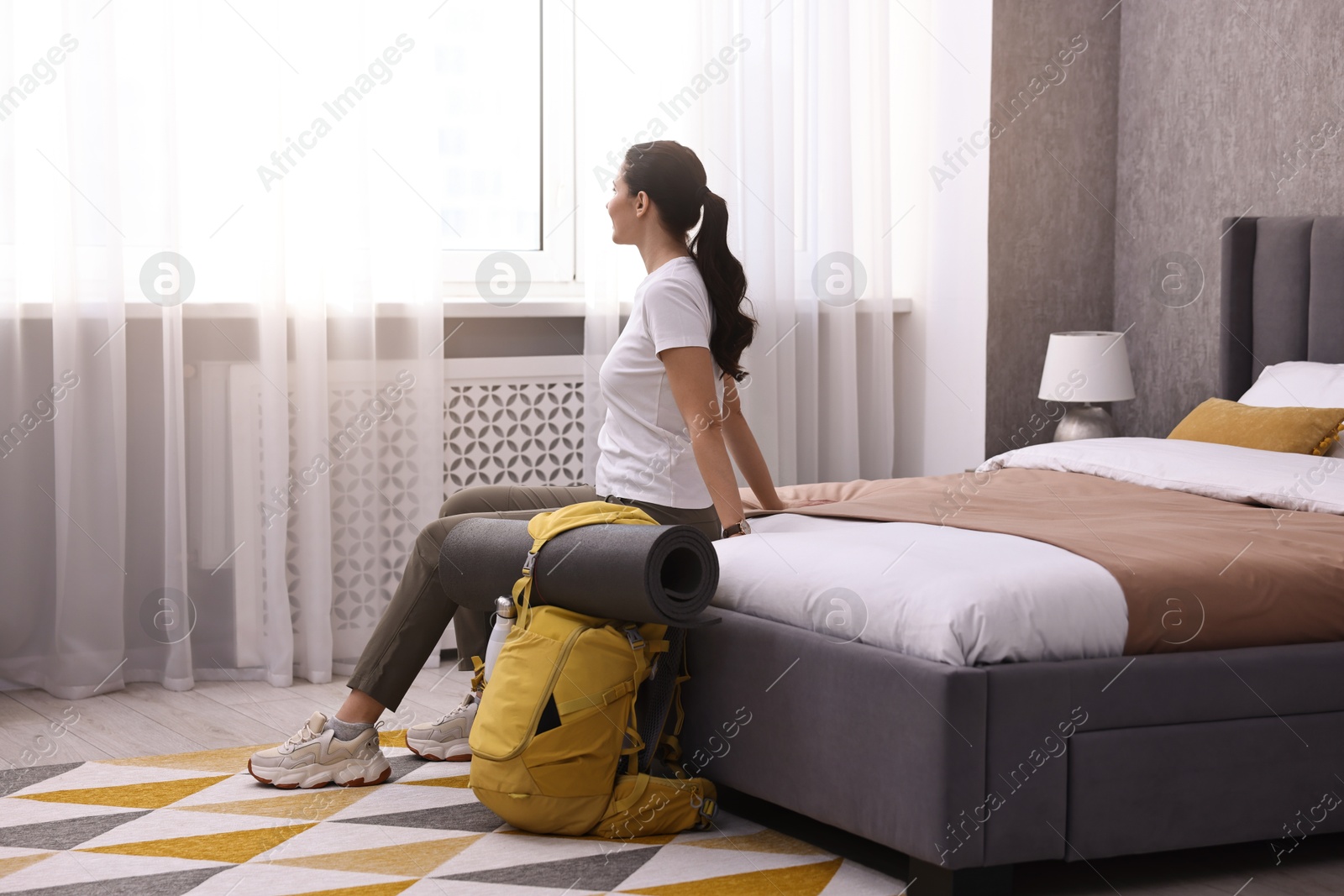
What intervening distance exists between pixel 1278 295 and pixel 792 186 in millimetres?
1326

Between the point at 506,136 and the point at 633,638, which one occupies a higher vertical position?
the point at 506,136

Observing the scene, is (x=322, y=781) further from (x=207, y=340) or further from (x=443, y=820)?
(x=207, y=340)

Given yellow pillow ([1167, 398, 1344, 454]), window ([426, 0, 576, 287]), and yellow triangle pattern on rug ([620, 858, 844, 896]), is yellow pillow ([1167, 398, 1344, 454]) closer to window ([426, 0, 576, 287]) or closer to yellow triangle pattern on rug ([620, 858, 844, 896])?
yellow triangle pattern on rug ([620, 858, 844, 896])

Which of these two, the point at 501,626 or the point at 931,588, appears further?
the point at 501,626

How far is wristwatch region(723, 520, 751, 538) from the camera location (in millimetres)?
2365

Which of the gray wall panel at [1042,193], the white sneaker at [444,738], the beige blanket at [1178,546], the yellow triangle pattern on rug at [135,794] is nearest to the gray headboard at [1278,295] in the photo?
the gray wall panel at [1042,193]

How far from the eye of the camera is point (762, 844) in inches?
85.3

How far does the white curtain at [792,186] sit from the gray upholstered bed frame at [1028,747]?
1.72m

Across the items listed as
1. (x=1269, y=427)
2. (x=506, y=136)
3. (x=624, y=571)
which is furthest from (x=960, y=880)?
(x=506, y=136)

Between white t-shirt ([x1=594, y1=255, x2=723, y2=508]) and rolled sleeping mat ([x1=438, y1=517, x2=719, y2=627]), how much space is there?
200mm

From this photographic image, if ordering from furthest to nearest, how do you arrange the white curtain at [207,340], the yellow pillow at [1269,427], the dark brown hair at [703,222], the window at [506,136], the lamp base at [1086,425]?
the lamp base at [1086,425] < the window at [506,136] < the white curtain at [207,340] < the yellow pillow at [1269,427] < the dark brown hair at [703,222]

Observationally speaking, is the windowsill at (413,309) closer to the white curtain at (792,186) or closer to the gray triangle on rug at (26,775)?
the white curtain at (792,186)

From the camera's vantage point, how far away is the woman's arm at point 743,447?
8.30 feet

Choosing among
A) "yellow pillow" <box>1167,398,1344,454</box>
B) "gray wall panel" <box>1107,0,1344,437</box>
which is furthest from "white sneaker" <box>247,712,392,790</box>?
"gray wall panel" <box>1107,0,1344,437</box>
